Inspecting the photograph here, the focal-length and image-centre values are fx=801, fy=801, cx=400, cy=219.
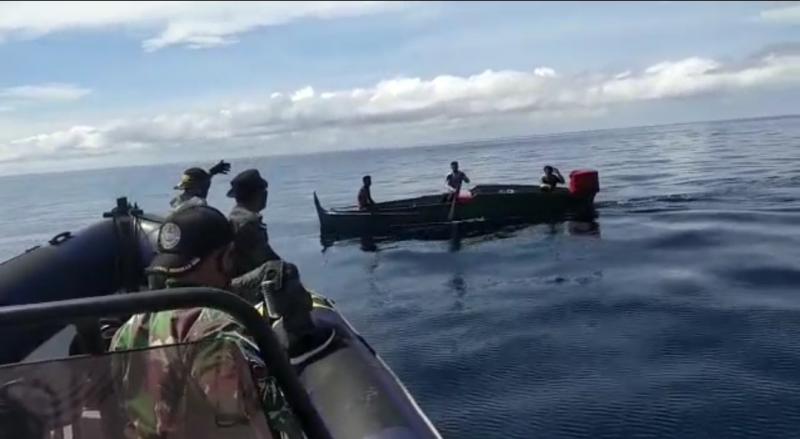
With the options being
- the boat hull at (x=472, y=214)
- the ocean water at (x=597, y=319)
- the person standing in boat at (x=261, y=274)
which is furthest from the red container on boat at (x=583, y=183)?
the person standing in boat at (x=261, y=274)

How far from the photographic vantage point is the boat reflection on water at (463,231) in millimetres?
21719

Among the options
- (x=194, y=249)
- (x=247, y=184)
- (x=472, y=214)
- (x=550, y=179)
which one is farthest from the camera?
(x=550, y=179)

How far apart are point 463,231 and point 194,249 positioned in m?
20.1

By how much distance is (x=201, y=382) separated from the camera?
2.35 m

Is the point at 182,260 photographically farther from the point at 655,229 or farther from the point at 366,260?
the point at 655,229

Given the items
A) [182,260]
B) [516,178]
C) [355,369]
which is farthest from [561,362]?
[516,178]

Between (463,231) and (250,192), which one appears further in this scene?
(463,231)

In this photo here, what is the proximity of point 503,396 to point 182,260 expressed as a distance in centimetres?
700

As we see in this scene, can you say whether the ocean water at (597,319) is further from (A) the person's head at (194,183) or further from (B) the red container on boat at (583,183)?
(A) the person's head at (194,183)

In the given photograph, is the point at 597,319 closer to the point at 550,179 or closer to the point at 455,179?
the point at 455,179

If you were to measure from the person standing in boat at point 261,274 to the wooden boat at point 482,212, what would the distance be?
16507 mm

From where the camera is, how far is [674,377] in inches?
362

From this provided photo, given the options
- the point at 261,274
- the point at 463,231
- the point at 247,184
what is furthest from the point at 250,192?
the point at 463,231

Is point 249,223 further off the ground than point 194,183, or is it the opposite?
point 194,183
